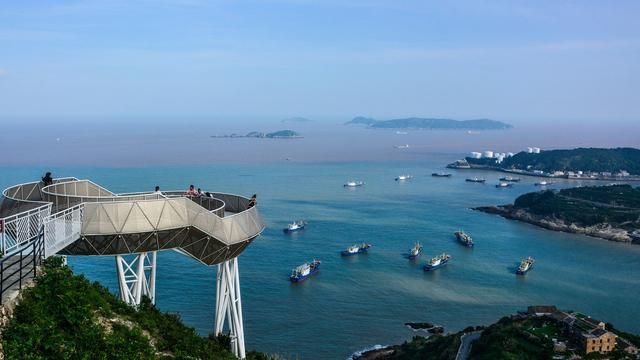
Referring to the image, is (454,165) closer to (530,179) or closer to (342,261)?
(530,179)

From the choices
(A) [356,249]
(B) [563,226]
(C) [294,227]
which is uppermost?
(B) [563,226]

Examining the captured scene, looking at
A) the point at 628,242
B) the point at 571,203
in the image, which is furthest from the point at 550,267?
the point at 571,203

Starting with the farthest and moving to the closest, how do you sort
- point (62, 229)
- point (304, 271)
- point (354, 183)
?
point (354, 183) < point (304, 271) < point (62, 229)

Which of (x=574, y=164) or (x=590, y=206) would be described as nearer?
(x=590, y=206)

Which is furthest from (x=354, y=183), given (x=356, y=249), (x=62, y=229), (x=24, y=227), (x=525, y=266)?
(x=24, y=227)

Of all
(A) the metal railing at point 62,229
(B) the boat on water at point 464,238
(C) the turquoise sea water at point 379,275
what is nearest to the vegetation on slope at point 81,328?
(A) the metal railing at point 62,229

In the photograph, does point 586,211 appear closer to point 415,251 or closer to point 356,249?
point 415,251
